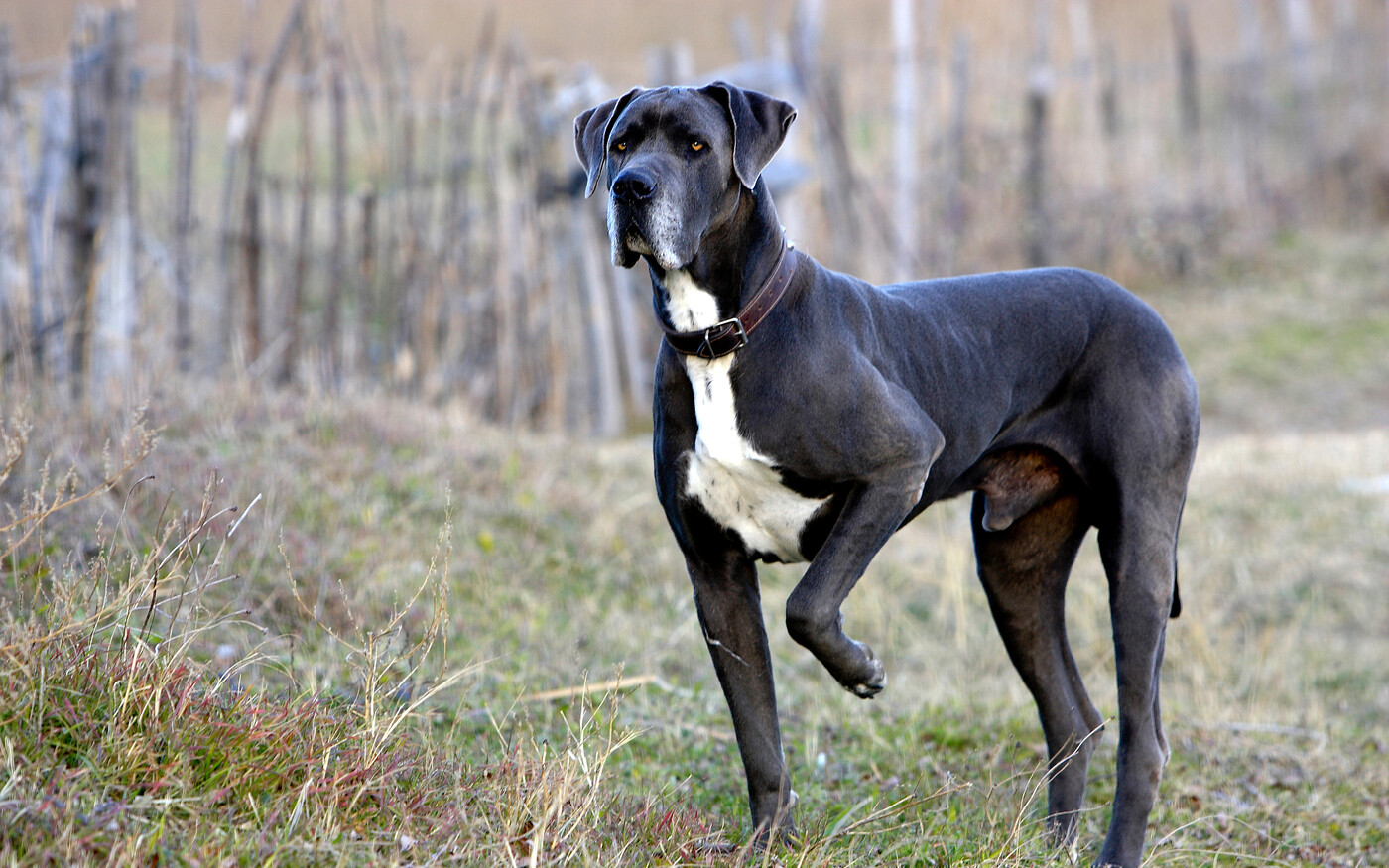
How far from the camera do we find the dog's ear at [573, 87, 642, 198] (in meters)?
3.04

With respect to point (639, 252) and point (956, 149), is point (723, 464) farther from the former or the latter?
point (956, 149)

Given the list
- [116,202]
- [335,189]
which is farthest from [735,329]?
[335,189]

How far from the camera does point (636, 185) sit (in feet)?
8.78

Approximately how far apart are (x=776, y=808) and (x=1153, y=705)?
1.20 meters

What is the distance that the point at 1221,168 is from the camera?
14031mm

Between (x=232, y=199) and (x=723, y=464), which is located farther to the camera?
(x=232, y=199)

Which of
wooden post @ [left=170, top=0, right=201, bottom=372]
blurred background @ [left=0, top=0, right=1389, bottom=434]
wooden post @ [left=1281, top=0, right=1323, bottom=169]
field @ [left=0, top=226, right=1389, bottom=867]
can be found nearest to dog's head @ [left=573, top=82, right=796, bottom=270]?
field @ [left=0, top=226, right=1389, bottom=867]

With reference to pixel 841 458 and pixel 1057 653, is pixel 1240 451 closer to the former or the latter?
pixel 1057 653

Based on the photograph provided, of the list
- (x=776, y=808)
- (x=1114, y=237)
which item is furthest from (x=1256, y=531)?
(x=1114, y=237)

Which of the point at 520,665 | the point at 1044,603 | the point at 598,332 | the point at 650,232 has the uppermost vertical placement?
the point at 650,232

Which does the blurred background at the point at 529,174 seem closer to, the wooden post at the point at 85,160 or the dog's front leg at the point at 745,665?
the wooden post at the point at 85,160

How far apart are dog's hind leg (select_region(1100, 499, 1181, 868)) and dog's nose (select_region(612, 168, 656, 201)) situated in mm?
1669

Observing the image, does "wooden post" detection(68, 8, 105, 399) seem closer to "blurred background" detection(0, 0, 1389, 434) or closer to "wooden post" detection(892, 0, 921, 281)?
"blurred background" detection(0, 0, 1389, 434)

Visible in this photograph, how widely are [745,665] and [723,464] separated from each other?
22.9 inches
